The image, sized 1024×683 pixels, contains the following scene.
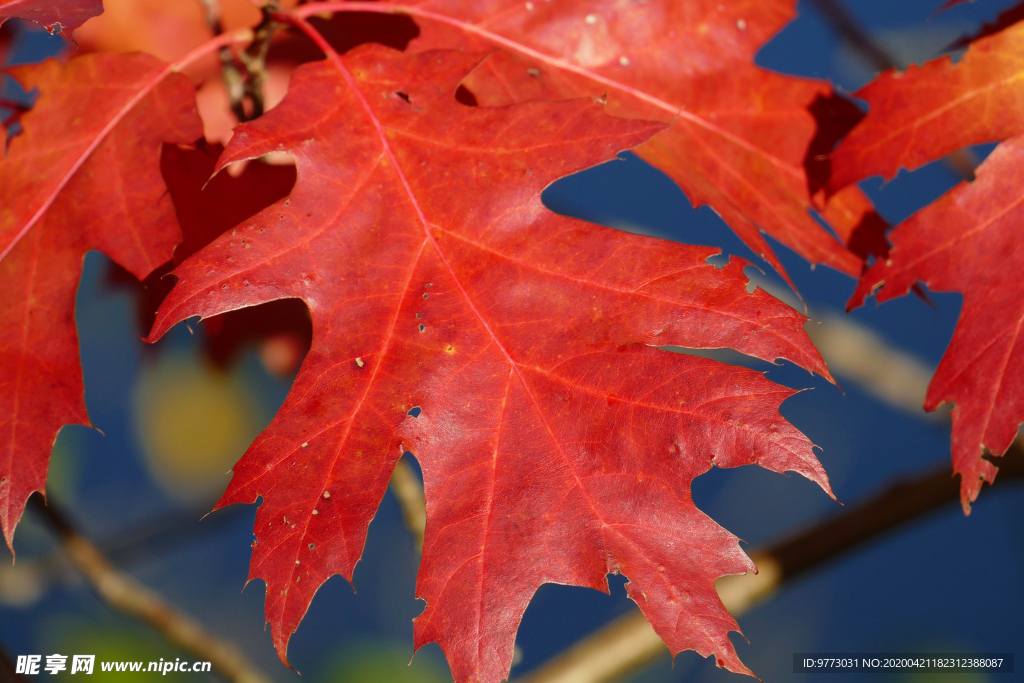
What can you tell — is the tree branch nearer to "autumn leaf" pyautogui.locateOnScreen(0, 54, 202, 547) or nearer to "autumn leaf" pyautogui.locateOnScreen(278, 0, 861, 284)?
"autumn leaf" pyautogui.locateOnScreen(278, 0, 861, 284)

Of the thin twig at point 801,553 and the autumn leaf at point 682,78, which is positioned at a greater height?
the autumn leaf at point 682,78

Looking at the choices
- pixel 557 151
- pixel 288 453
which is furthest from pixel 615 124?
pixel 288 453

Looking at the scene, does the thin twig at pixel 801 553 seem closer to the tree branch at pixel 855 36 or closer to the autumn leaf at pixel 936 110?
the autumn leaf at pixel 936 110

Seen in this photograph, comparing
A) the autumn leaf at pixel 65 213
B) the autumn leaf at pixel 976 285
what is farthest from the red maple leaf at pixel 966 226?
the autumn leaf at pixel 65 213

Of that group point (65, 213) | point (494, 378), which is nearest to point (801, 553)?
point (494, 378)

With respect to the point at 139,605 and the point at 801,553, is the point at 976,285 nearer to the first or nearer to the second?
the point at 801,553

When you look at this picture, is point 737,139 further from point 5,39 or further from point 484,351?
point 5,39

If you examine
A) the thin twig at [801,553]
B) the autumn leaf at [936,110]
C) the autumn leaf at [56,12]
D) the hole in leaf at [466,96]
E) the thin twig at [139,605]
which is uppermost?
the autumn leaf at [56,12]
